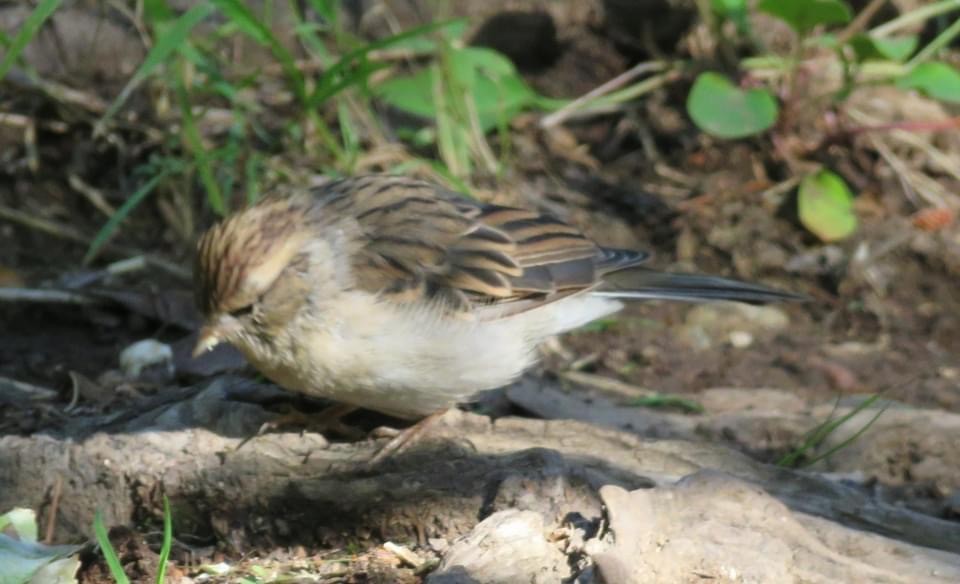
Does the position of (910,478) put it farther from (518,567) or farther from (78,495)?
(78,495)

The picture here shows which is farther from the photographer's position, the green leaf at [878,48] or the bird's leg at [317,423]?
the green leaf at [878,48]

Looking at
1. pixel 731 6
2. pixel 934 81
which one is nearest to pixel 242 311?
pixel 731 6

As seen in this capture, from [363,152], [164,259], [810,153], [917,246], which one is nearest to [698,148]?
[810,153]

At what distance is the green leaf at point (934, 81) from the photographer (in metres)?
6.22

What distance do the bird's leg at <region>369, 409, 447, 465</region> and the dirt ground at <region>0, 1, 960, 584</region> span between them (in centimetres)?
20

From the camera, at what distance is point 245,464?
3.75 metres

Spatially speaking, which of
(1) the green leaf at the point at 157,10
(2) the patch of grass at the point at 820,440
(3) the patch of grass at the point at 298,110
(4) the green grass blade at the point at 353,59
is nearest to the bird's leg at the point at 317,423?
(2) the patch of grass at the point at 820,440

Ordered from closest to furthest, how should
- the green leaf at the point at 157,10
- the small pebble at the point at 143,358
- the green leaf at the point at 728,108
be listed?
the small pebble at the point at 143,358 → the green leaf at the point at 157,10 → the green leaf at the point at 728,108

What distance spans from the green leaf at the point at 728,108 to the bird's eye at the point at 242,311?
3.13 metres

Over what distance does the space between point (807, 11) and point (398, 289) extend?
310cm

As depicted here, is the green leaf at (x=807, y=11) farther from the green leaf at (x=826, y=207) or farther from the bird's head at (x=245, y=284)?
the bird's head at (x=245, y=284)

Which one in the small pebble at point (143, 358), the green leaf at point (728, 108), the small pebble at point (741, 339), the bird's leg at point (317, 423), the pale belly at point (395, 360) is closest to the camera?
the pale belly at point (395, 360)

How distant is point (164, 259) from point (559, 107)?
92.3 inches

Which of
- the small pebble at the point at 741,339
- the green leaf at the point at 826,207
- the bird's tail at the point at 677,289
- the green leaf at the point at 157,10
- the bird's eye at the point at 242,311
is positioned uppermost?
the green leaf at the point at 157,10
